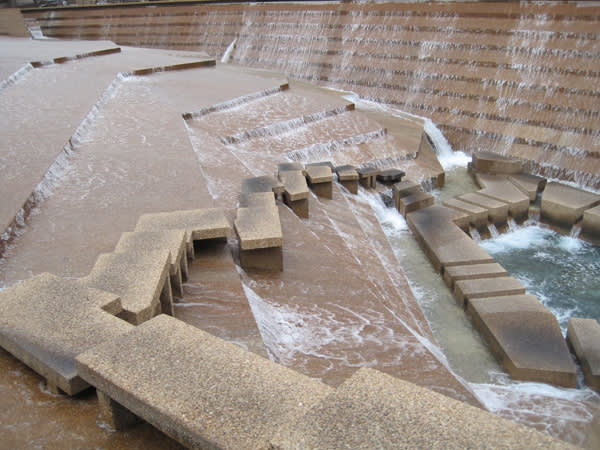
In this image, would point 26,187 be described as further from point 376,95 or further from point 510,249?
point 376,95

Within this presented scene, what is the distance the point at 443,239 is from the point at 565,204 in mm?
1958

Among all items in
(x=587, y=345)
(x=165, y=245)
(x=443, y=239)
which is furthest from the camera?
(x=443, y=239)

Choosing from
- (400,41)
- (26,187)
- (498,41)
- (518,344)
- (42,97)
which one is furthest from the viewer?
(400,41)

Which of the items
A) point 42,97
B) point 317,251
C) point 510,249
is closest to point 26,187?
point 317,251

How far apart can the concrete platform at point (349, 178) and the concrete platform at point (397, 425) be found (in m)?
4.99

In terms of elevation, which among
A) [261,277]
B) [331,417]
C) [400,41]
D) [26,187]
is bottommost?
[261,277]

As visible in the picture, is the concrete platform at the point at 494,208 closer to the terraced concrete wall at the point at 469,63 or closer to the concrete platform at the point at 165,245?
the terraced concrete wall at the point at 469,63

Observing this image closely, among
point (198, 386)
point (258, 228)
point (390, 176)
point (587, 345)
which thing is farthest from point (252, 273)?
point (390, 176)

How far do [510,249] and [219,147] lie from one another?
3788 millimetres

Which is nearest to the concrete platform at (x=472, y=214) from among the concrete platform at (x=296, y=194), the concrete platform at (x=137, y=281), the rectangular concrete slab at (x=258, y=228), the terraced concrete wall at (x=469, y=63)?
the concrete platform at (x=296, y=194)

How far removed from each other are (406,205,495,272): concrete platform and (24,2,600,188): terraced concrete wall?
2.86m

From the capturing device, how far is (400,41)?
36.0 feet

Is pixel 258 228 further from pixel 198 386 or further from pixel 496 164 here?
pixel 496 164

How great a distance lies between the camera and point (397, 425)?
156 cm
